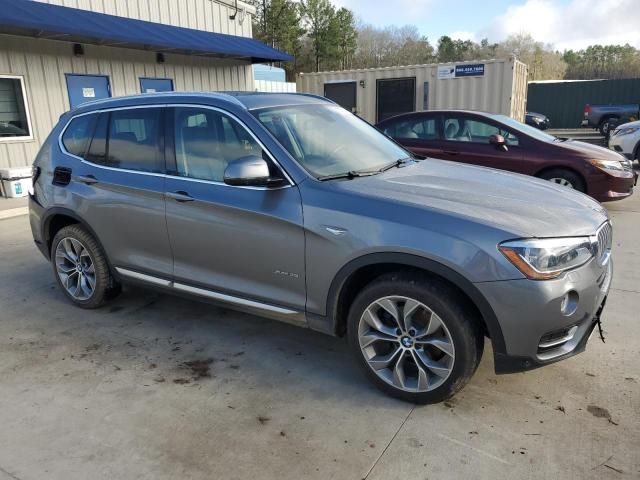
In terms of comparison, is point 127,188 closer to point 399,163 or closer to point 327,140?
point 327,140

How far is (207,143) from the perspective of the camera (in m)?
3.55

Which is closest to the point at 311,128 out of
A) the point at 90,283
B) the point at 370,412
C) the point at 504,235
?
the point at 504,235

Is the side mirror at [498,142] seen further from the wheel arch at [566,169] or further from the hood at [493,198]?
the hood at [493,198]

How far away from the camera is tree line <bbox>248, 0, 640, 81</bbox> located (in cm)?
3975

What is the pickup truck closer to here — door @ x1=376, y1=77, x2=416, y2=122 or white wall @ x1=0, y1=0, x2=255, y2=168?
door @ x1=376, y1=77, x2=416, y2=122

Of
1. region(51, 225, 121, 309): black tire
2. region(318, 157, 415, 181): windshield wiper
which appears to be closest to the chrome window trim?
region(318, 157, 415, 181): windshield wiper

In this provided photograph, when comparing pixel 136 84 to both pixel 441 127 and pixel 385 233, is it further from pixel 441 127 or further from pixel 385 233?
pixel 385 233

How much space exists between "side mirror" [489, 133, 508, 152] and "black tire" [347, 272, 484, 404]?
519 centimetres

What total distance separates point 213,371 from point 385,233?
5.10ft

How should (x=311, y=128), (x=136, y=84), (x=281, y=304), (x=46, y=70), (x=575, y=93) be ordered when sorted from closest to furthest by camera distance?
(x=281, y=304), (x=311, y=128), (x=46, y=70), (x=136, y=84), (x=575, y=93)

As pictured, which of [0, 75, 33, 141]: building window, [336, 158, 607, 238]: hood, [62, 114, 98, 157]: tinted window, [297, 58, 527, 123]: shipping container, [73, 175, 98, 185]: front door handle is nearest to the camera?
[336, 158, 607, 238]: hood

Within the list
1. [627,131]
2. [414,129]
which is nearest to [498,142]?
[414,129]

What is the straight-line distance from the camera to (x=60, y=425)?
2.88 metres

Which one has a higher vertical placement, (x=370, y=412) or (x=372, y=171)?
(x=372, y=171)
